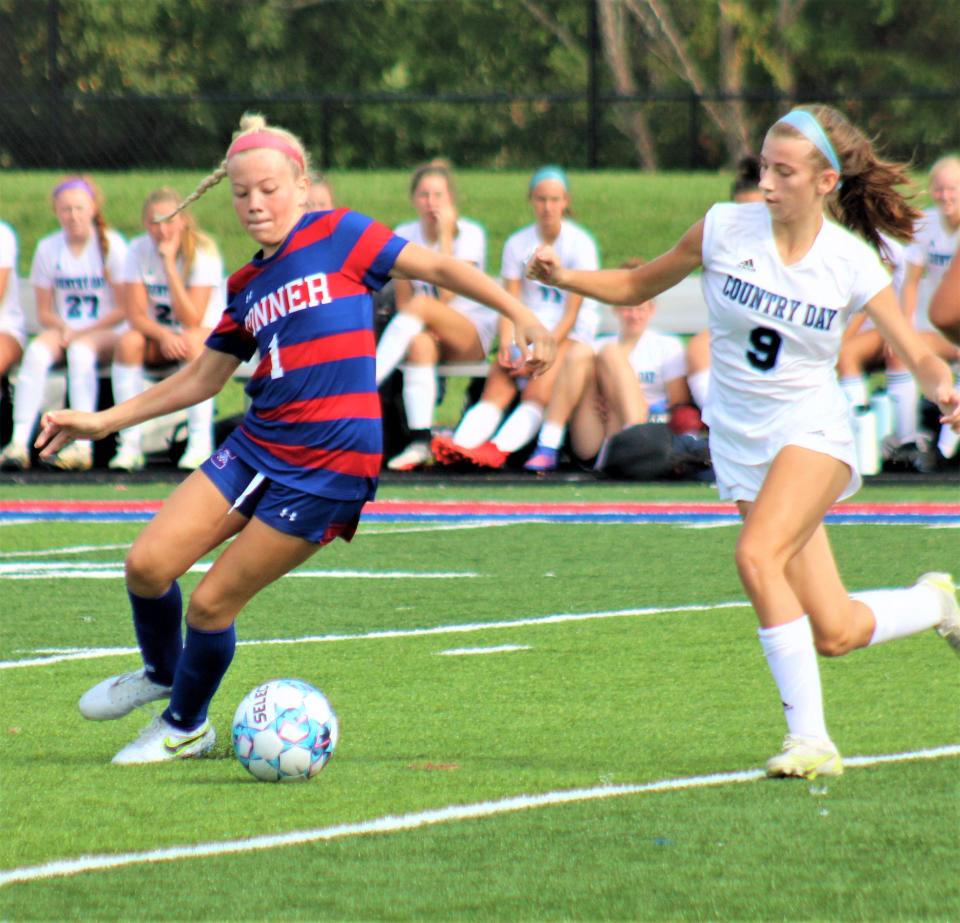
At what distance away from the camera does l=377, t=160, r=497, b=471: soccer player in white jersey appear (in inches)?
525

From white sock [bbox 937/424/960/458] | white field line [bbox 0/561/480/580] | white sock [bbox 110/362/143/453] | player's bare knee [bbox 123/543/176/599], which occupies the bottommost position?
white sock [bbox 937/424/960/458]

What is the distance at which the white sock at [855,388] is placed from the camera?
1299 centimetres

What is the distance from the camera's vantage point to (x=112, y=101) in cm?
2581

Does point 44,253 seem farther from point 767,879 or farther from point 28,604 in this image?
point 767,879

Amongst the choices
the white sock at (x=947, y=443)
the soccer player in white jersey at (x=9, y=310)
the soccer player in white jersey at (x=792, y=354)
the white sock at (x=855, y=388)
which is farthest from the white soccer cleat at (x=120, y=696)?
the white sock at (x=947, y=443)

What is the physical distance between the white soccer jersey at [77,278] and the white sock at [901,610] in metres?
8.88

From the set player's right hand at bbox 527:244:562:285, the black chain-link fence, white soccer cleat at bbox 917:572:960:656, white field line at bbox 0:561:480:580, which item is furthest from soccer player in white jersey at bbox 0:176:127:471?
the black chain-link fence

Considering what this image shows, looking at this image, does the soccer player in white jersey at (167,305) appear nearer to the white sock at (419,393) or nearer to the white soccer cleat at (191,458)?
the white soccer cleat at (191,458)

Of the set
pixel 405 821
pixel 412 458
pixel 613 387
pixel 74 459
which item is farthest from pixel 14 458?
pixel 405 821

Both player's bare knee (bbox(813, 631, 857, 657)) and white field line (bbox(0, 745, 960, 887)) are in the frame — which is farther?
player's bare knee (bbox(813, 631, 857, 657))

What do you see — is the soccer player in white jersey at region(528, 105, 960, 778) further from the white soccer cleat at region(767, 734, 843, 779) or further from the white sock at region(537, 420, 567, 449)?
the white sock at region(537, 420, 567, 449)

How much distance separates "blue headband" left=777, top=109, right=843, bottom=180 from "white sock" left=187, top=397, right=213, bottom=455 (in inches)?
334

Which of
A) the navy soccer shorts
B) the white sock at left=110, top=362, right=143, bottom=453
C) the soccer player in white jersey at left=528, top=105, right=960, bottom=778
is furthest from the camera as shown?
the white sock at left=110, top=362, right=143, bottom=453

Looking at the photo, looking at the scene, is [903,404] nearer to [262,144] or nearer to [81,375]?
[81,375]
